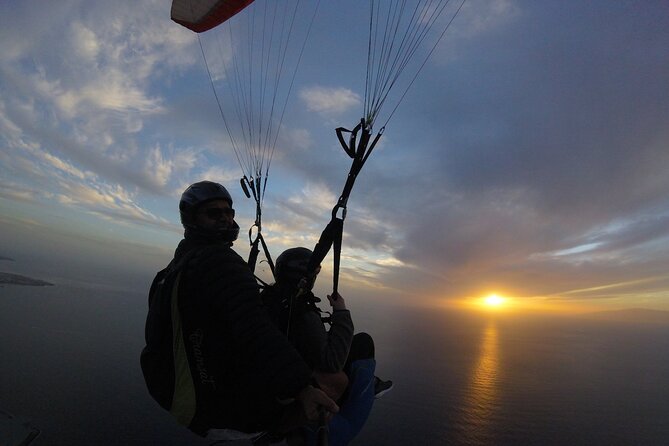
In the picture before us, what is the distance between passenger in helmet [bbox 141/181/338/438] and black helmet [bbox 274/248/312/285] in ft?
4.66

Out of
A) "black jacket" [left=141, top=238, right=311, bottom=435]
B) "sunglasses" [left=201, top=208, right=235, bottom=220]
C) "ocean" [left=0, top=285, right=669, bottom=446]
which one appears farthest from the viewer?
"ocean" [left=0, top=285, right=669, bottom=446]

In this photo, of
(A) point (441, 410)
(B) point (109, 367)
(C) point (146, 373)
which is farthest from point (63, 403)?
(C) point (146, 373)

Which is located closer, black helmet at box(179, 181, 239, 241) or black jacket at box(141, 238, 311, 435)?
black jacket at box(141, 238, 311, 435)

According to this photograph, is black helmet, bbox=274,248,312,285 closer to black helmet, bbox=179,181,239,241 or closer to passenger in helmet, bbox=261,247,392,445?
passenger in helmet, bbox=261,247,392,445

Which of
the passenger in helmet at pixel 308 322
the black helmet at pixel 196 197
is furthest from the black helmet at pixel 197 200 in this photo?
the passenger in helmet at pixel 308 322

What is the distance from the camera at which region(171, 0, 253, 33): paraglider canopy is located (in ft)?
26.8

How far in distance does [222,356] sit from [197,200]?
62.1 inches

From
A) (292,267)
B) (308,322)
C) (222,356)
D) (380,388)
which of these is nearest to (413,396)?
(380,388)

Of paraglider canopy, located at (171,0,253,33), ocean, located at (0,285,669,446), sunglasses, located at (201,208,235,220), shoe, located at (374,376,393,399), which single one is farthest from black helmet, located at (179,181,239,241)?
ocean, located at (0,285,669,446)

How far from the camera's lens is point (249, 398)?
2.68 metres

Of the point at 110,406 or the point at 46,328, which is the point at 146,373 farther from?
the point at 46,328

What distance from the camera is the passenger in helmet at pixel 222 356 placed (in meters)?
2.28

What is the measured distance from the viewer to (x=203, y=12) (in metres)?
8.92

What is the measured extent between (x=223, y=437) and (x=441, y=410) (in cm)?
12675
